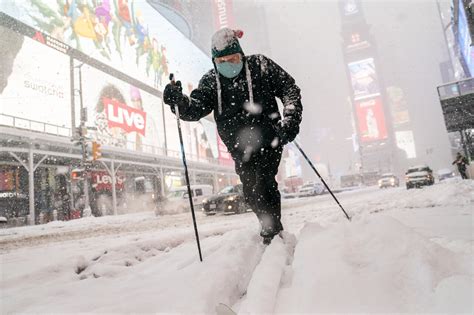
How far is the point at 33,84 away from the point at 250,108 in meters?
22.2

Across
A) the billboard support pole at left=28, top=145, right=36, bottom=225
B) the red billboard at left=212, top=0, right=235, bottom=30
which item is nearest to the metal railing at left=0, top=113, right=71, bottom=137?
the billboard support pole at left=28, top=145, right=36, bottom=225

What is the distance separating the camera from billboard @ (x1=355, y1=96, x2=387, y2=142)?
444ft

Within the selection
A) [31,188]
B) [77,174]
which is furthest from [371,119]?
[31,188]

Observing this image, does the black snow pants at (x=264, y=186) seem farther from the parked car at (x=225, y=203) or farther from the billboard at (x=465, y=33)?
the billboard at (x=465, y=33)

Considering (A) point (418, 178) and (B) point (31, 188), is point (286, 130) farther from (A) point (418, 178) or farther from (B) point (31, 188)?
(A) point (418, 178)

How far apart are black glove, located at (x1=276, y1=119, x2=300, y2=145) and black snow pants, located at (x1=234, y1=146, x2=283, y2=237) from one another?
0.16 meters

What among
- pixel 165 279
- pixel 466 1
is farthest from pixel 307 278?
pixel 466 1

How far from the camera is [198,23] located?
61.1 meters

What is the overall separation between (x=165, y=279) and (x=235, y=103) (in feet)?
4.66

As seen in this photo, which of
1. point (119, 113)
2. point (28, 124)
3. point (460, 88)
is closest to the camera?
point (460, 88)

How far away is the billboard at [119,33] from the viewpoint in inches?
856

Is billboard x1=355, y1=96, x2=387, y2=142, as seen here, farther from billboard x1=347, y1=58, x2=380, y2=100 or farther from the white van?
the white van

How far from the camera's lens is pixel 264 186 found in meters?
2.40

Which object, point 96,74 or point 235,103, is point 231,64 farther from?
point 96,74
